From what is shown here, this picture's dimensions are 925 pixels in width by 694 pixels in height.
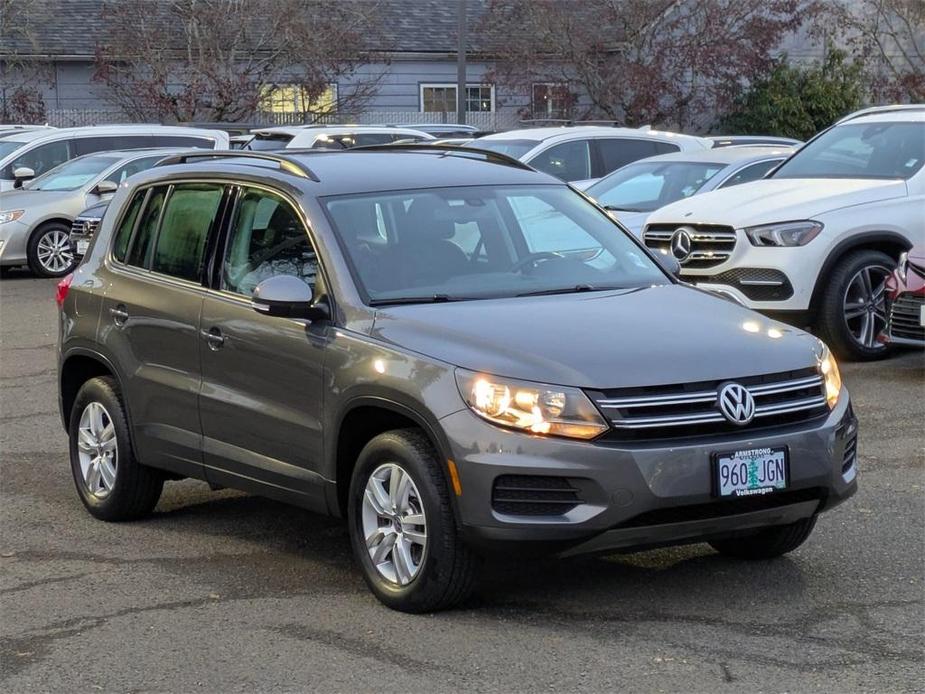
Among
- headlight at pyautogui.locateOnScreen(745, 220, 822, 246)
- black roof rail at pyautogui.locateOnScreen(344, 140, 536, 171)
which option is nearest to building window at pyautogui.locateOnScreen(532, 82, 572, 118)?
headlight at pyautogui.locateOnScreen(745, 220, 822, 246)

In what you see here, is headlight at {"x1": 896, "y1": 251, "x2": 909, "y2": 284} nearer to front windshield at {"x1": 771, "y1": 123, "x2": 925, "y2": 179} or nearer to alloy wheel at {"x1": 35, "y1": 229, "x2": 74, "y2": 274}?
front windshield at {"x1": 771, "y1": 123, "x2": 925, "y2": 179}

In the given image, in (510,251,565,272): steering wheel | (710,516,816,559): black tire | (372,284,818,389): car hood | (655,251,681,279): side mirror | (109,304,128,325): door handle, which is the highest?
(510,251,565,272): steering wheel

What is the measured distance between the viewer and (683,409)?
559 cm

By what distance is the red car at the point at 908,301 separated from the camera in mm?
11023

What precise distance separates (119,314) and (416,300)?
1888 mm

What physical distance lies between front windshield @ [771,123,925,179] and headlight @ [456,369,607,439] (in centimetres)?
764

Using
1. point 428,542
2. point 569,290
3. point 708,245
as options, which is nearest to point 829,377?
point 569,290

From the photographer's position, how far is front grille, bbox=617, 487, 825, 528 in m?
5.55

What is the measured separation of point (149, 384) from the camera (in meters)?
7.30

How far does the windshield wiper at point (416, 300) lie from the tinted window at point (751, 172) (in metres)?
8.43

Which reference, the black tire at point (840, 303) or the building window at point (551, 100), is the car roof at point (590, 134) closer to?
the black tire at point (840, 303)

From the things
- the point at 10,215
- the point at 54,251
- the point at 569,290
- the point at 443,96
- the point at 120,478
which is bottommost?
the point at 54,251

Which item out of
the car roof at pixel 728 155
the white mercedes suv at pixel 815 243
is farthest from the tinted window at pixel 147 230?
the car roof at pixel 728 155

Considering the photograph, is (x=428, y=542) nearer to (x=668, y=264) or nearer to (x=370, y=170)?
(x=370, y=170)
